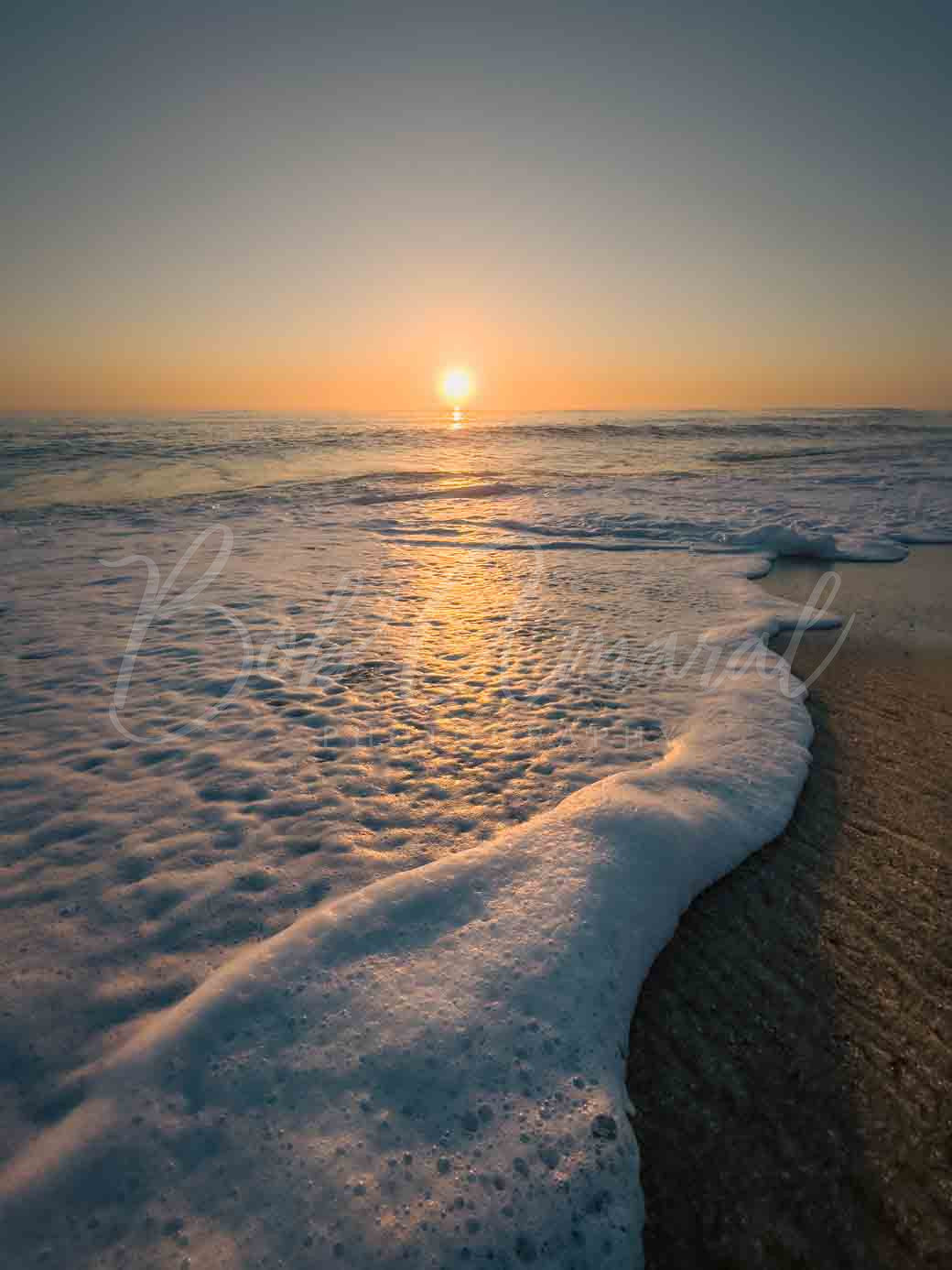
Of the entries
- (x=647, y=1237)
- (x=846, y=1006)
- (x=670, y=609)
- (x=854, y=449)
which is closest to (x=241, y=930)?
(x=647, y=1237)

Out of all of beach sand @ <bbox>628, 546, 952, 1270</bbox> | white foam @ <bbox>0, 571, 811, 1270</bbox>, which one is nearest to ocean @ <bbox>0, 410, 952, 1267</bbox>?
white foam @ <bbox>0, 571, 811, 1270</bbox>

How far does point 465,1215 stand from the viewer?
1706 mm

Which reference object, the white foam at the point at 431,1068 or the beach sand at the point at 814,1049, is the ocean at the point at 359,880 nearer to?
the white foam at the point at 431,1068

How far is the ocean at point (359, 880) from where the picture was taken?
1.76 meters

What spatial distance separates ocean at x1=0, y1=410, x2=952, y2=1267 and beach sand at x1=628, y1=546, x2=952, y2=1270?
144 millimetres

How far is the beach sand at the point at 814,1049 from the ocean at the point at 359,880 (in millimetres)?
144

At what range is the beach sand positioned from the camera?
170 cm

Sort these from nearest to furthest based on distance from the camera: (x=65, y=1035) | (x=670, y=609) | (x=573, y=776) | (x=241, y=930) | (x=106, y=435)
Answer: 1. (x=65, y=1035)
2. (x=241, y=930)
3. (x=573, y=776)
4. (x=670, y=609)
5. (x=106, y=435)

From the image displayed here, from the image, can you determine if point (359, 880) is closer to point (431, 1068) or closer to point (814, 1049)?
point (431, 1068)

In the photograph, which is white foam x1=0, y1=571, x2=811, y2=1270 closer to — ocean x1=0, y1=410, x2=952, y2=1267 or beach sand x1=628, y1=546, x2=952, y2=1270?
ocean x1=0, y1=410, x2=952, y2=1267

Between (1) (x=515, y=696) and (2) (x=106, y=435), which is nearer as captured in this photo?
(1) (x=515, y=696)

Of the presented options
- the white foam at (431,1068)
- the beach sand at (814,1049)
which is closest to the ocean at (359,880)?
the white foam at (431,1068)

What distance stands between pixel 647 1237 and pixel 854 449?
106 feet

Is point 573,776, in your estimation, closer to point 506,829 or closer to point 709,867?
point 506,829
